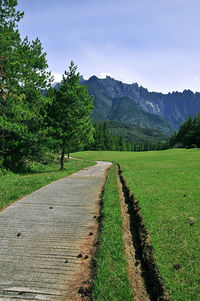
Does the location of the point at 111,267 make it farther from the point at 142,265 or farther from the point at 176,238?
the point at 176,238

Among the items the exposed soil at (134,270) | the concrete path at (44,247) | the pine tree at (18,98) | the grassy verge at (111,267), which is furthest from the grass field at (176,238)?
the pine tree at (18,98)

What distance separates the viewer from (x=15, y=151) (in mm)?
19906

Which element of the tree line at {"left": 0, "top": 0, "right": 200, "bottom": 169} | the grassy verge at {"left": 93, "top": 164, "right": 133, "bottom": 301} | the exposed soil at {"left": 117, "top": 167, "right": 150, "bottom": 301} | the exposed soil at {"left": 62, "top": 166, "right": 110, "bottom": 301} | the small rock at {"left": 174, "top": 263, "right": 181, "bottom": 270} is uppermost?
the tree line at {"left": 0, "top": 0, "right": 200, "bottom": 169}

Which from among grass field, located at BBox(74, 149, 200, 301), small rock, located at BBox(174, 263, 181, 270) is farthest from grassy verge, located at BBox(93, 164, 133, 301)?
small rock, located at BBox(174, 263, 181, 270)

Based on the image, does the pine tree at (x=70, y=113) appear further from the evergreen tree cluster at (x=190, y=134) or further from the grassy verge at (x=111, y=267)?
the evergreen tree cluster at (x=190, y=134)

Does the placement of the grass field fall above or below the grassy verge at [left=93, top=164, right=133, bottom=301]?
above

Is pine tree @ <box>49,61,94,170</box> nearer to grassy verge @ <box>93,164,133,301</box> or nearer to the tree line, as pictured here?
the tree line

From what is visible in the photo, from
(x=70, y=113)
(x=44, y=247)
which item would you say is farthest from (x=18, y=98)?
(x=44, y=247)

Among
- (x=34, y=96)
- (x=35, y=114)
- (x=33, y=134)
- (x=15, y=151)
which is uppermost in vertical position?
(x=34, y=96)

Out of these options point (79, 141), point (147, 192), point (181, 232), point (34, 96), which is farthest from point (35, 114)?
point (181, 232)

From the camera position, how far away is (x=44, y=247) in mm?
4695

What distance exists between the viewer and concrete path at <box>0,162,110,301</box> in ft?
11.1

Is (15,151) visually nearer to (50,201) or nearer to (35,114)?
(35,114)

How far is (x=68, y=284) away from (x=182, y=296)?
198 cm
